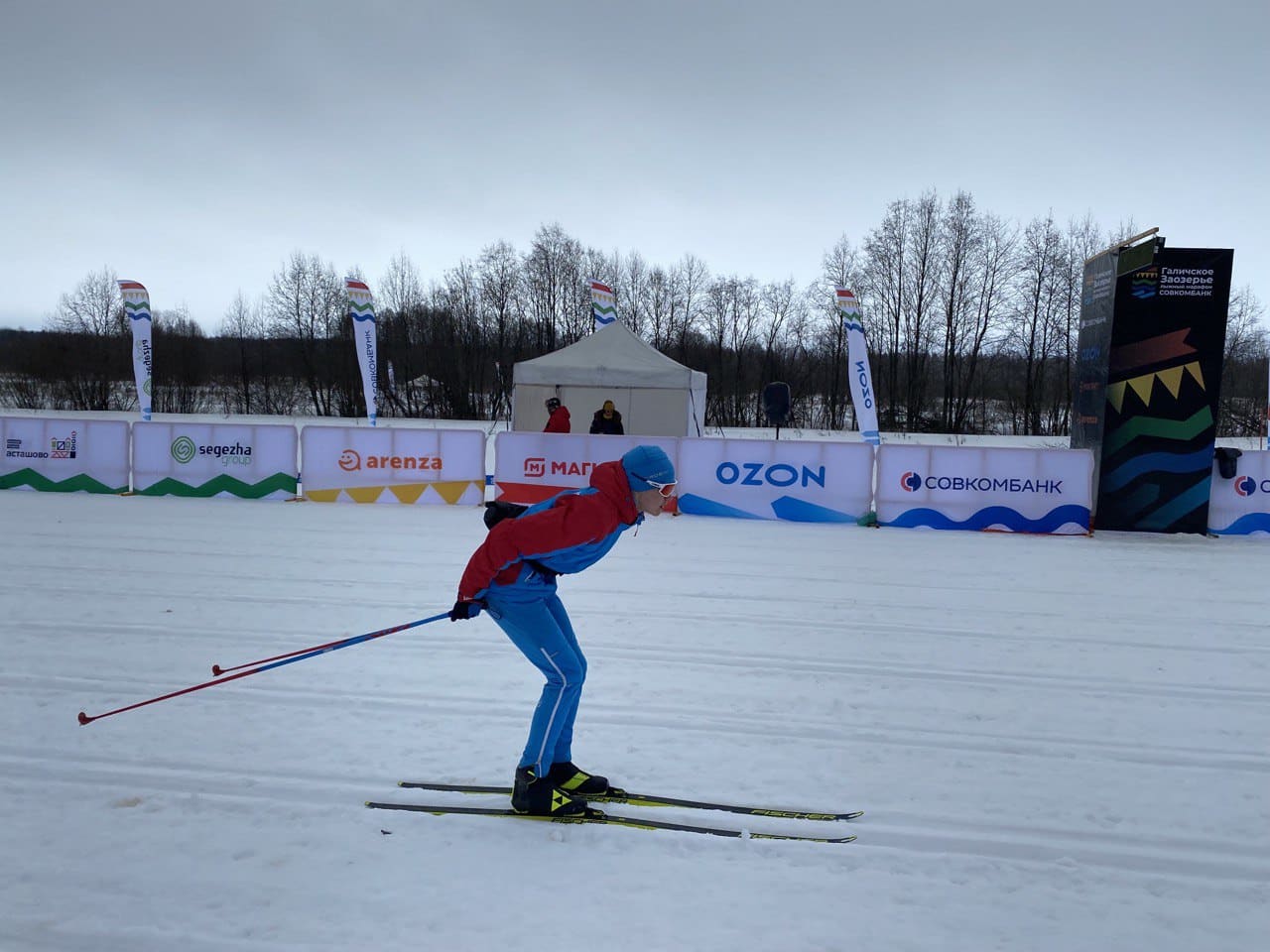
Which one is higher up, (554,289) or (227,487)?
(554,289)

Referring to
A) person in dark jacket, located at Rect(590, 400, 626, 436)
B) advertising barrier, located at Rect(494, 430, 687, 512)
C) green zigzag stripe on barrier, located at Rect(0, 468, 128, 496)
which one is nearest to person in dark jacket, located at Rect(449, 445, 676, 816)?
advertising barrier, located at Rect(494, 430, 687, 512)

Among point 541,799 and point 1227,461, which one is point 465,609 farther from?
point 1227,461

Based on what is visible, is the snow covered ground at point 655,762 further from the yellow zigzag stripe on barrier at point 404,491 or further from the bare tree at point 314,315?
the bare tree at point 314,315

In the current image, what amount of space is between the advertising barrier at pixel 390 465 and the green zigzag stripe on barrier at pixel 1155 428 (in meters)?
9.21

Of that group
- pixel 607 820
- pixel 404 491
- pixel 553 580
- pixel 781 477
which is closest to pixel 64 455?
pixel 404 491

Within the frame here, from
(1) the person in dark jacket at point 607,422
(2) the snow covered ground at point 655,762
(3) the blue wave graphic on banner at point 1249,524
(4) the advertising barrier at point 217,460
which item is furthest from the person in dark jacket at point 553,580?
(3) the blue wave graphic on banner at point 1249,524

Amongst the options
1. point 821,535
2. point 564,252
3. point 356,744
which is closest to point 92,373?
point 564,252

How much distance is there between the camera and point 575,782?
3.78m

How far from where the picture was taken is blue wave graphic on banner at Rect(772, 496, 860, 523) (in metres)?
12.4

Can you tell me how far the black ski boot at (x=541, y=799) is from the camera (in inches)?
142

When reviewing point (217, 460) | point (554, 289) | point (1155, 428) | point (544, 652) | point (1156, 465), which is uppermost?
point (554, 289)

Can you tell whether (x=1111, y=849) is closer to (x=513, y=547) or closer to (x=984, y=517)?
(x=513, y=547)

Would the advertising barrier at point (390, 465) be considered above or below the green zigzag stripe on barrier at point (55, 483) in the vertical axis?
above

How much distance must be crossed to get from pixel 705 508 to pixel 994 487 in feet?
13.5
